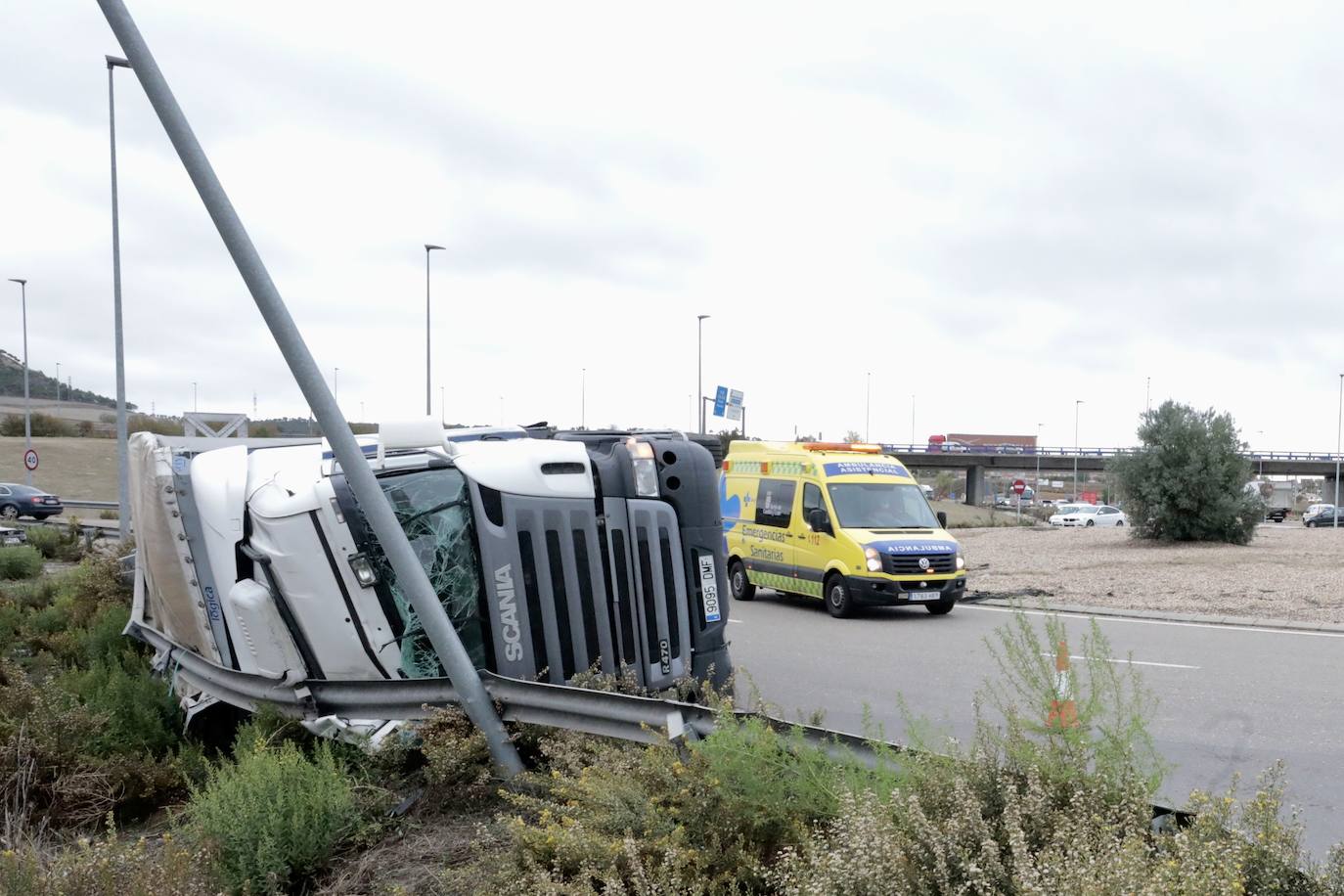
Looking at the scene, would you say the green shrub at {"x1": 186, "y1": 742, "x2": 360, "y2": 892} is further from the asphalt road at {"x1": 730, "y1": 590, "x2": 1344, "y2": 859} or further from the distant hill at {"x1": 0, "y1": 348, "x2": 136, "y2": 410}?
the distant hill at {"x1": 0, "y1": 348, "x2": 136, "y2": 410}

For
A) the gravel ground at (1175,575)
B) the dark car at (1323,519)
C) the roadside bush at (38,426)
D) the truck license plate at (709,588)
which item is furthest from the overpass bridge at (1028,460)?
the truck license plate at (709,588)

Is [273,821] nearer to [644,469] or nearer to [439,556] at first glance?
[439,556]

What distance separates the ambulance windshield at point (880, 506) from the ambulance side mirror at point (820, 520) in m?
0.17

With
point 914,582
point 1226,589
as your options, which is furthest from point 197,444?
point 1226,589

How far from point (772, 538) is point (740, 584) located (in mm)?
1158

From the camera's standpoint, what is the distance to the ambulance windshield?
15.0 meters

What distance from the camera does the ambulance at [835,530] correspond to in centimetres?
1427

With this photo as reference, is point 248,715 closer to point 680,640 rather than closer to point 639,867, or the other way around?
point 680,640

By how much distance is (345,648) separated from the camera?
6.14 meters

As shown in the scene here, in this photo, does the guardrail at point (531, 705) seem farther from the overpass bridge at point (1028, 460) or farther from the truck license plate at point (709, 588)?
the overpass bridge at point (1028, 460)

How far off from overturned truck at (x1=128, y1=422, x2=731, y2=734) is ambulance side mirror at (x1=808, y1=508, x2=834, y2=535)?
7964mm

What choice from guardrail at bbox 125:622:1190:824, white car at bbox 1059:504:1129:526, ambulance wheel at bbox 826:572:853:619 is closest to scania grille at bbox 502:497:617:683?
guardrail at bbox 125:622:1190:824

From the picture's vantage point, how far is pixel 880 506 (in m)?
15.3

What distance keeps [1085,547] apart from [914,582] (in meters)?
15.9
